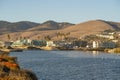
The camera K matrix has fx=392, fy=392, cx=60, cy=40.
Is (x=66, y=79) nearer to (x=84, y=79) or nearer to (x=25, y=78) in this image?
(x=84, y=79)

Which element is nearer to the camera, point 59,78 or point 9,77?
point 9,77

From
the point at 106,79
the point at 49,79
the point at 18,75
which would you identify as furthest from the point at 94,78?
the point at 18,75

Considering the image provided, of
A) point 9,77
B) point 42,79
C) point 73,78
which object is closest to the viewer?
point 9,77

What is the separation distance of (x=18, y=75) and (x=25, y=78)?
0.86 metres

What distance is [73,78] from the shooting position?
6556 cm

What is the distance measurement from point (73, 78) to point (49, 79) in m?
5.34

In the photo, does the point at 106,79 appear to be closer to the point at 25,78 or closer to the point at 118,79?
the point at 118,79

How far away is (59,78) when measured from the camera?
6450cm

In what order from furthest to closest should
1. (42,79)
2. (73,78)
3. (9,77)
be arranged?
(73,78) < (42,79) < (9,77)

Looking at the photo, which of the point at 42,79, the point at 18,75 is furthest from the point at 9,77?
the point at 42,79

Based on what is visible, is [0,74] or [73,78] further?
[73,78]

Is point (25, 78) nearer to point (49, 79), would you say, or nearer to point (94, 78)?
point (49, 79)

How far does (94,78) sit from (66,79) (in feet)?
18.2

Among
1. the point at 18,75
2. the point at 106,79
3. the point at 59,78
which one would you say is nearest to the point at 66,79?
the point at 59,78
